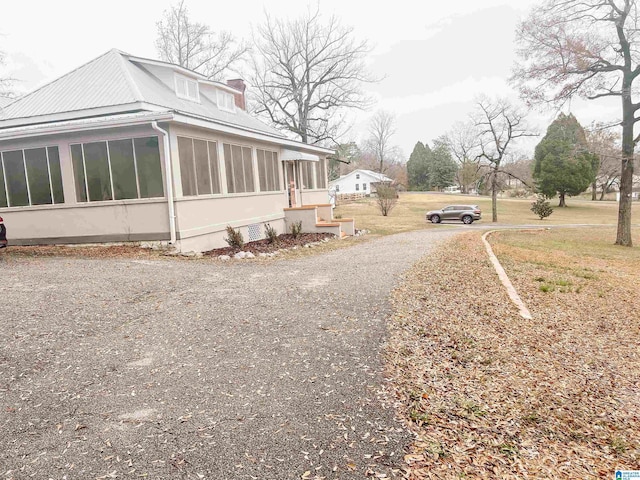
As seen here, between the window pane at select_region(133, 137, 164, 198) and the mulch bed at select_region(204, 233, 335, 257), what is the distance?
6.97 ft

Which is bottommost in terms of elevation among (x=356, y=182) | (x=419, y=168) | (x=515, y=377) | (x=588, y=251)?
(x=588, y=251)

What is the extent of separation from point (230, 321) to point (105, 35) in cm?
3369

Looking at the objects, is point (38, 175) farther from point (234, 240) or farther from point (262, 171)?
point (262, 171)

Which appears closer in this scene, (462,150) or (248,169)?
(248,169)

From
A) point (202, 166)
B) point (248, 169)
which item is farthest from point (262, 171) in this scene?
point (202, 166)

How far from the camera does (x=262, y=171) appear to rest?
573 inches

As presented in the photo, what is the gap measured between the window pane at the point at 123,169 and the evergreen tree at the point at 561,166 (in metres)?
42.6

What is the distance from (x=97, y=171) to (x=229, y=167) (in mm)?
3651

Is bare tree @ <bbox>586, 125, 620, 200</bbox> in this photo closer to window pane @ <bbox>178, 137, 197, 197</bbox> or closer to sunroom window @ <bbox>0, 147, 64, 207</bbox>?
window pane @ <bbox>178, 137, 197, 197</bbox>

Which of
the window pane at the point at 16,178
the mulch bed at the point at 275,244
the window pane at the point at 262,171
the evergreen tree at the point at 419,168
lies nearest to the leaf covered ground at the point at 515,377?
the mulch bed at the point at 275,244

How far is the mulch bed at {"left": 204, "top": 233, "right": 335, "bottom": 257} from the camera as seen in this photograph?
1124cm

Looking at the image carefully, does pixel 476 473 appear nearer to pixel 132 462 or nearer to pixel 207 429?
pixel 207 429

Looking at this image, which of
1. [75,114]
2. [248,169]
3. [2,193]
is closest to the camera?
[2,193]

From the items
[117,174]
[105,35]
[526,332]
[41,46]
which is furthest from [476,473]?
[41,46]
